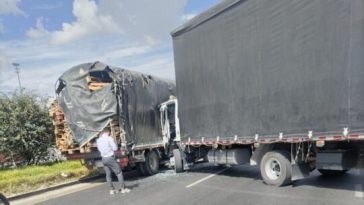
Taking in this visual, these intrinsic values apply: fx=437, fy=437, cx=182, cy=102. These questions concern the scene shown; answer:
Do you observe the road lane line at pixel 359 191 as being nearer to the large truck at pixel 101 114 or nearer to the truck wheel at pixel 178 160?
the truck wheel at pixel 178 160

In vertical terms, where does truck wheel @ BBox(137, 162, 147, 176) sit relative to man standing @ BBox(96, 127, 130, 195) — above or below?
below

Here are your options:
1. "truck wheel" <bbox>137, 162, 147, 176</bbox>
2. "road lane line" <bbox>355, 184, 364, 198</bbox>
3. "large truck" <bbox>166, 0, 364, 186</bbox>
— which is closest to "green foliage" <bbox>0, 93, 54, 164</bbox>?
"truck wheel" <bbox>137, 162, 147, 176</bbox>

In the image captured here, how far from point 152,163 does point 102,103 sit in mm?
2910

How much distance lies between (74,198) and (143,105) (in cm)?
464

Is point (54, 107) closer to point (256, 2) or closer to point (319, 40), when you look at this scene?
point (256, 2)

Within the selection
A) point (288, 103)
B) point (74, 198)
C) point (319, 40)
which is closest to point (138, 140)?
point (74, 198)

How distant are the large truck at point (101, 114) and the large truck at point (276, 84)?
1.75m

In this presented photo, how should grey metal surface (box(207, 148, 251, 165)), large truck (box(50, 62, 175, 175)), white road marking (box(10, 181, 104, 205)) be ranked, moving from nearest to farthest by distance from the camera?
white road marking (box(10, 181, 104, 205)) < grey metal surface (box(207, 148, 251, 165)) < large truck (box(50, 62, 175, 175))

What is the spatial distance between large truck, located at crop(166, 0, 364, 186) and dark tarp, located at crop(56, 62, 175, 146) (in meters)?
1.73

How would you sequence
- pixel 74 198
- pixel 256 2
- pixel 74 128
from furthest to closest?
1. pixel 74 128
2. pixel 74 198
3. pixel 256 2

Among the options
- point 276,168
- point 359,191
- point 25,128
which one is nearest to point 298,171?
point 276,168

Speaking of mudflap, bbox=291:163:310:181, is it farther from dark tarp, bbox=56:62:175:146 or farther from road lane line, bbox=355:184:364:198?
dark tarp, bbox=56:62:175:146

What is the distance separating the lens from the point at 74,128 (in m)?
13.8

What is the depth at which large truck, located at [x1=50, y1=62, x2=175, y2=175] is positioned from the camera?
13.5 meters
